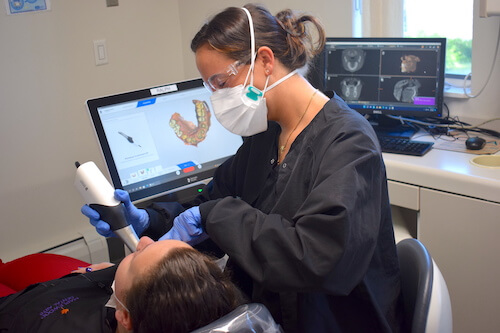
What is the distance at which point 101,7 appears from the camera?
2803 millimetres

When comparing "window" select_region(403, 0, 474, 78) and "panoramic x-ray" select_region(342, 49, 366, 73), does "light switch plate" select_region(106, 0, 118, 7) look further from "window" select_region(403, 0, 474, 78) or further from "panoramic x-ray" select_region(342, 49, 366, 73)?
"window" select_region(403, 0, 474, 78)

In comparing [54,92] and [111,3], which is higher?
[111,3]

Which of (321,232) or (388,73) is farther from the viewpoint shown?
(388,73)

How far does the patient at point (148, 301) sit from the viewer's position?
116cm

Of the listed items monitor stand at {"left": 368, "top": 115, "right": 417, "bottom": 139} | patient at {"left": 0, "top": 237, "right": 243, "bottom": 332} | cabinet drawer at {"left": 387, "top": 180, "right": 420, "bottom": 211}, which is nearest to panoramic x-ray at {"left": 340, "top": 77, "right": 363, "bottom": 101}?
monitor stand at {"left": 368, "top": 115, "right": 417, "bottom": 139}

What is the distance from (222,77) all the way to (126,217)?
476 millimetres

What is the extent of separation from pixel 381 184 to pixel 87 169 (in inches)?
31.0

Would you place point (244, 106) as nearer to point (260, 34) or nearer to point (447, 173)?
point (260, 34)

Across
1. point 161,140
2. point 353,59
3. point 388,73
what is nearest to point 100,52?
point 161,140

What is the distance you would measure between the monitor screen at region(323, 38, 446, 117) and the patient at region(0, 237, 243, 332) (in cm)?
133

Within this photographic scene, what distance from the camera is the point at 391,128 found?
2.42 meters

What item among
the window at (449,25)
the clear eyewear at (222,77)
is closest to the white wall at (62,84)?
the window at (449,25)

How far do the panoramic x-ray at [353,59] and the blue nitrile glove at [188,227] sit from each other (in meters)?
1.25

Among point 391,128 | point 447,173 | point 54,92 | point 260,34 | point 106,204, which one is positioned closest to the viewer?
point 260,34
